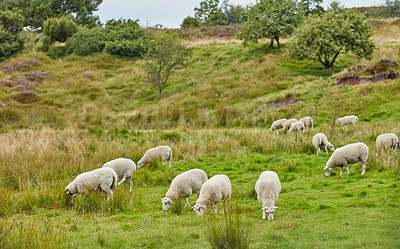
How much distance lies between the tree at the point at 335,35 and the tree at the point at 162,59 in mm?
12438

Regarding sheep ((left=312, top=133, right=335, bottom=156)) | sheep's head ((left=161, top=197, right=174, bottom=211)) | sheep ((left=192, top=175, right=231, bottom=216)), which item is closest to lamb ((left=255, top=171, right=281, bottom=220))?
sheep ((left=192, top=175, right=231, bottom=216))

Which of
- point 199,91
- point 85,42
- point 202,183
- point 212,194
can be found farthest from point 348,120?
point 85,42

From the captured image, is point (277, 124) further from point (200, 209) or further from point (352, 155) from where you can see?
point (200, 209)

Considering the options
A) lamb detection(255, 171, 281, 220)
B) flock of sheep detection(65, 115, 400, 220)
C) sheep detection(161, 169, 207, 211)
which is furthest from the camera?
sheep detection(161, 169, 207, 211)

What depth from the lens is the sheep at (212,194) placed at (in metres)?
7.47

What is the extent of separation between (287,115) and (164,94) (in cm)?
1536

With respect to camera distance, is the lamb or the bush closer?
the lamb

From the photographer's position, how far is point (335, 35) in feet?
96.9

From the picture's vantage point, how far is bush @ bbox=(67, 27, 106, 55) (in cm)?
4853

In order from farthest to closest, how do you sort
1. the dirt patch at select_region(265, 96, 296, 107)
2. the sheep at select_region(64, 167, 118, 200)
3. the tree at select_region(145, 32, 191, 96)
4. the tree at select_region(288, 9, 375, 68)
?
the tree at select_region(145, 32, 191, 96) → the tree at select_region(288, 9, 375, 68) → the dirt patch at select_region(265, 96, 296, 107) → the sheep at select_region(64, 167, 118, 200)

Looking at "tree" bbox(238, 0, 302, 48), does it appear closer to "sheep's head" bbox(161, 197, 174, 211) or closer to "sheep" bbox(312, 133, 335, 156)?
"sheep" bbox(312, 133, 335, 156)

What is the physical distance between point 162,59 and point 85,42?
17.8 m

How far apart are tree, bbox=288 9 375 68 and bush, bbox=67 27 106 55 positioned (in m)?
28.9

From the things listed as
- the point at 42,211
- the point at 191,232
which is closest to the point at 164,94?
the point at 42,211
